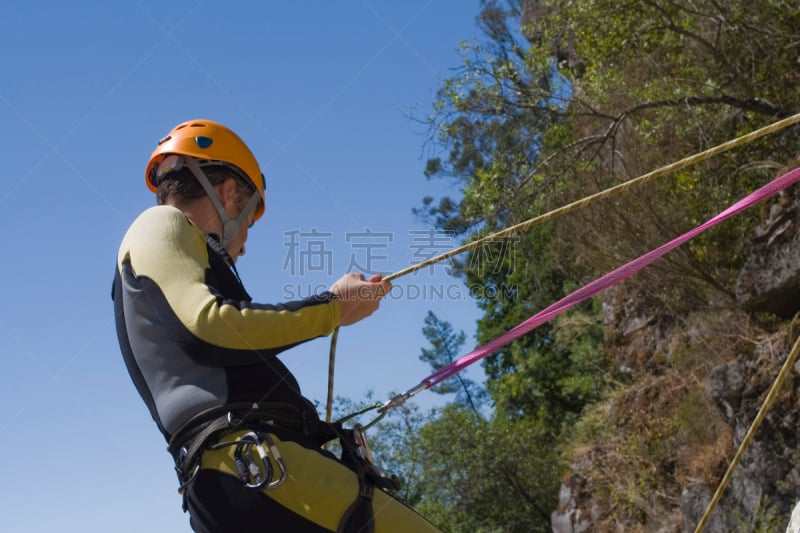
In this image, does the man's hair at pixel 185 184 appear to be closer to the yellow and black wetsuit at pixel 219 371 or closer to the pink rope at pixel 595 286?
the yellow and black wetsuit at pixel 219 371

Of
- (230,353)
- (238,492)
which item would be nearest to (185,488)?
(238,492)

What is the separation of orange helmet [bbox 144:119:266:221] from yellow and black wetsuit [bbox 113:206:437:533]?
1.46 feet

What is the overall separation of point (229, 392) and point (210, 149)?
91 centimetres

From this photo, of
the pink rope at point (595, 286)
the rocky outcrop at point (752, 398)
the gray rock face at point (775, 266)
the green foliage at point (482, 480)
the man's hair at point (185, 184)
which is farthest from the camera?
the green foliage at point (482, 480)

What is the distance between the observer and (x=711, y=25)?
11133mm

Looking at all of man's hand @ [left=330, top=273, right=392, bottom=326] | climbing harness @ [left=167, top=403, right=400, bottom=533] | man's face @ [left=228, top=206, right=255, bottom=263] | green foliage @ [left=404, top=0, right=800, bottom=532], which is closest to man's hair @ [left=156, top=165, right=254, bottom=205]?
man's face @ [left=228, top=206, right=255, bottom=263]

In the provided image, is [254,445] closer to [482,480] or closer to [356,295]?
[356,295]

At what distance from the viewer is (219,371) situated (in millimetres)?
2385

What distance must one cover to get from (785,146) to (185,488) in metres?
10.3

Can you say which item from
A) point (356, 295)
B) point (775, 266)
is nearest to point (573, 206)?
point (356, 295)

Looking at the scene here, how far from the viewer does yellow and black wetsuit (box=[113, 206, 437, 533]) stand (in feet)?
7.55

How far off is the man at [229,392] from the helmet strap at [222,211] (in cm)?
17

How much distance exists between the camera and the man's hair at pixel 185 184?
9.21ft

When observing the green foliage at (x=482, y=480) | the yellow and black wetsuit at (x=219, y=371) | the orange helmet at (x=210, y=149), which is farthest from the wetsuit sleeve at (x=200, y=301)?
the green foliage at (x=482, y=480)
